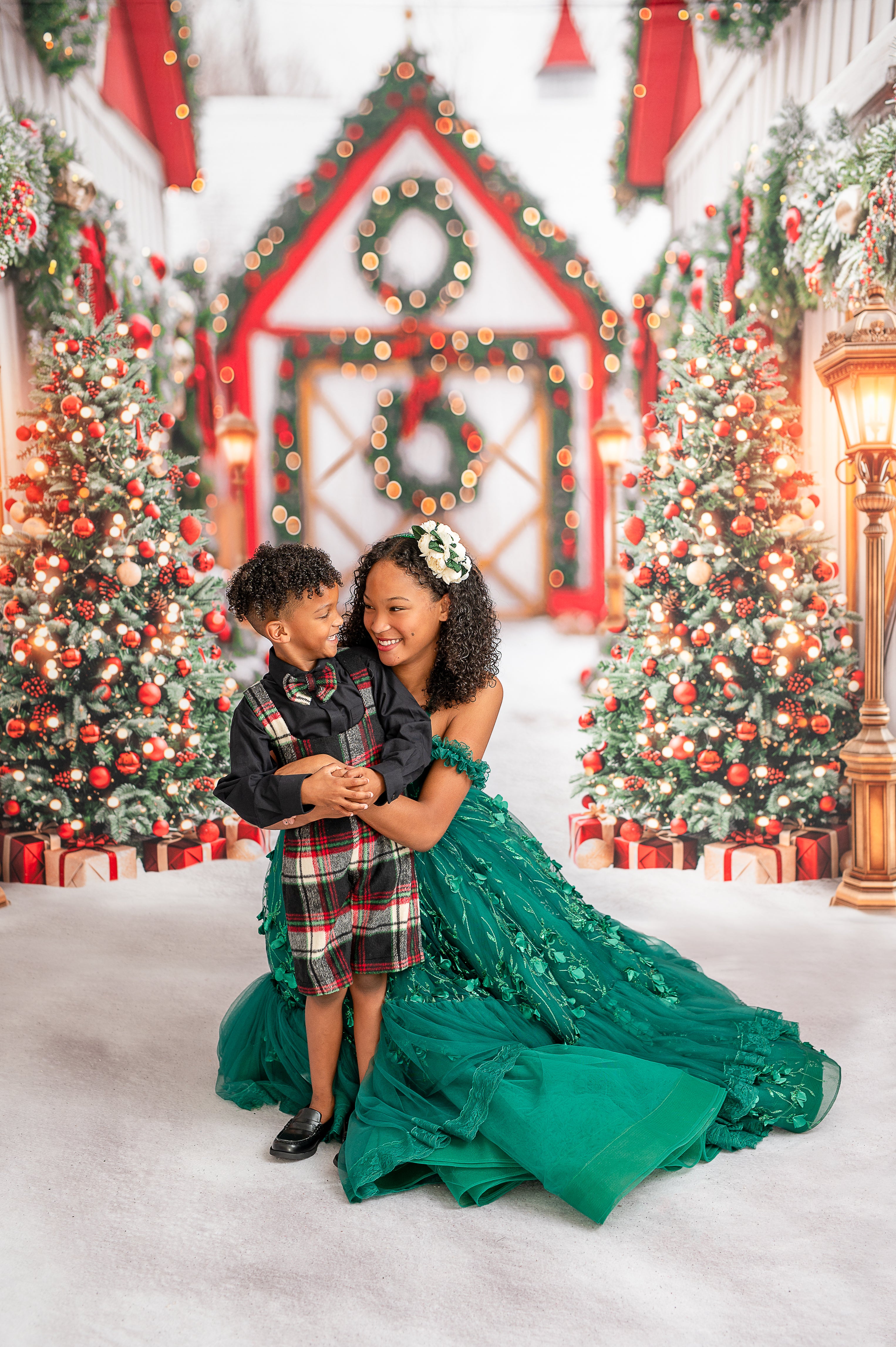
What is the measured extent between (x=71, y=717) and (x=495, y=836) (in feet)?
8.19

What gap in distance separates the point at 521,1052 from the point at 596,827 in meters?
2.42

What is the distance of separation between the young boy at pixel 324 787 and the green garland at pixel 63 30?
4.06 metres

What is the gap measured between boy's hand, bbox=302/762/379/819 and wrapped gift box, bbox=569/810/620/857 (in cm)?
265

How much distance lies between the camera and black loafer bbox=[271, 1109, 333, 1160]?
7.17 ft

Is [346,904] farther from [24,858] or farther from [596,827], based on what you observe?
[24,858]

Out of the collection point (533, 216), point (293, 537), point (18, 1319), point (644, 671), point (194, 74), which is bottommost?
point (18, 1319)

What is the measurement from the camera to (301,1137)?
7.20 feet

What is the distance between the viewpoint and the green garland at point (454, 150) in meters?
6.15

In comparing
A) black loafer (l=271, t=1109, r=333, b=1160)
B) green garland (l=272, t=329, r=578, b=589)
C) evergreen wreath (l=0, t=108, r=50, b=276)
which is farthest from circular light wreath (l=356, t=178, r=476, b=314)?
black loafer (l=271, t=1109, r=333, b=1160)

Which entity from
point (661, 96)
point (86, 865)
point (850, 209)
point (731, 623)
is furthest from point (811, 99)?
point (86, 865)

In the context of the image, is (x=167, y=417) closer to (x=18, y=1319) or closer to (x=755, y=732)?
(x=755, y=732)

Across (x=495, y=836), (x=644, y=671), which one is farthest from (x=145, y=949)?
(x=644, y=671)

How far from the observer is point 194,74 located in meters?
5.73

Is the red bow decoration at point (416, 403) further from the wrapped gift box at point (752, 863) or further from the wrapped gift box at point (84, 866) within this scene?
the wrapped gift box at point (752, 863)
